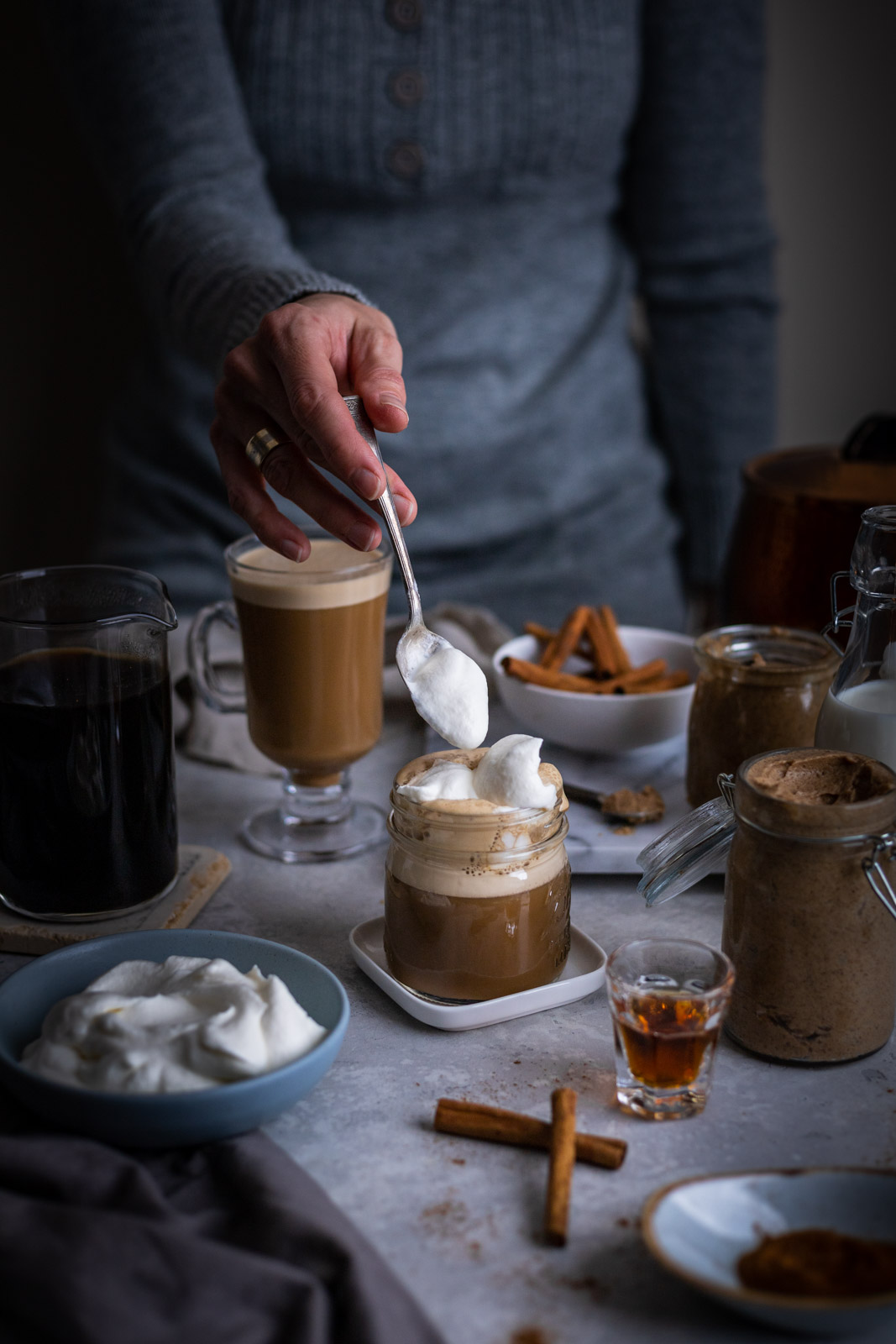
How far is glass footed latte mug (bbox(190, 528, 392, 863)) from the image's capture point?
4.03 ft

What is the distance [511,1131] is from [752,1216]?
18cm

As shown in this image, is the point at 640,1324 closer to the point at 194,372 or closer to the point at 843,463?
the point at 843,463

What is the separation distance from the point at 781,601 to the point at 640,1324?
2.85 ft

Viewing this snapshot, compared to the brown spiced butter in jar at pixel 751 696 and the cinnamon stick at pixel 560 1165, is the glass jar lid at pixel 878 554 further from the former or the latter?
the cinnamon stick at pixel 560 1165

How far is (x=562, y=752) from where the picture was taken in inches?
55.3

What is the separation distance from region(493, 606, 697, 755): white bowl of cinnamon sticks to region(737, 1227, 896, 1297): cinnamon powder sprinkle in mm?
685

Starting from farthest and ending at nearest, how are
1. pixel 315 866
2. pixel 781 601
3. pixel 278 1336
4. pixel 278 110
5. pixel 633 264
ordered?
pixel 633 264, pixel 278 110, pixel 781 601, pixel 315 866, pixel 278 1336

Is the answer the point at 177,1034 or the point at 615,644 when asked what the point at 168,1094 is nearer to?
the point at 177,1034

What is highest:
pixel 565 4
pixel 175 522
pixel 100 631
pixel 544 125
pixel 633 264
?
pixel 565 4

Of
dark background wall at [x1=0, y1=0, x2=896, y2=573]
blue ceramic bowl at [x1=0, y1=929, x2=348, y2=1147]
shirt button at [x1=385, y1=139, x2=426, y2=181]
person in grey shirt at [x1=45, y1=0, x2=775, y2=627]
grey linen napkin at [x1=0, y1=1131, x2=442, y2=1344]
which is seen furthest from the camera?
dark background wall at [x1=0, y1=0, x2=896, y2=573]

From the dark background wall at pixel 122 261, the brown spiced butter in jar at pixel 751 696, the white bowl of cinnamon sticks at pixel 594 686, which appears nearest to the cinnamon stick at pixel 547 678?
the white bowl of cinnamon sticks at pixel 594 686

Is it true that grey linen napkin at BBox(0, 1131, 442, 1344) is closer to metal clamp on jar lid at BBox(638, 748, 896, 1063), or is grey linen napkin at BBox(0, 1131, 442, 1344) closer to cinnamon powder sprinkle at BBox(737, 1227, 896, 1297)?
cinnamon powder sprinkle at BBox(737, 1227, 896, 1297)

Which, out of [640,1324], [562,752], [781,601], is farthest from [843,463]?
[640,1324]

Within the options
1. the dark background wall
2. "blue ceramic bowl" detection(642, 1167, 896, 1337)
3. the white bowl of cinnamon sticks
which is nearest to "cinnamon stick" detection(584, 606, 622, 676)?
the white bowl of cinnamon sticks
